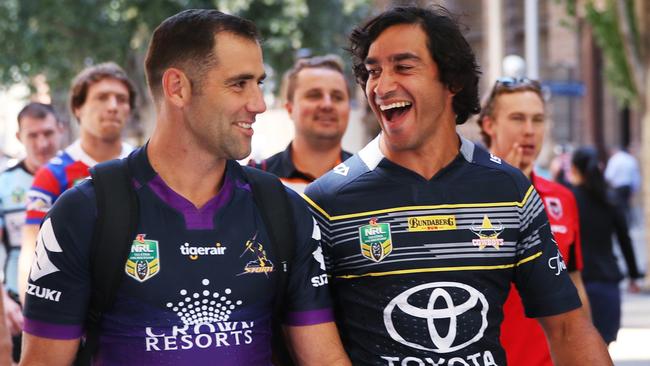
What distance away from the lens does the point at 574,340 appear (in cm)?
428

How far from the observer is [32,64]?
85.4 feet

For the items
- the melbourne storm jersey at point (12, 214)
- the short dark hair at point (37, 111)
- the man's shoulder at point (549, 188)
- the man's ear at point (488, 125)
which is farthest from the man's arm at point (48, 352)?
the short dark hair at point (37, 111)

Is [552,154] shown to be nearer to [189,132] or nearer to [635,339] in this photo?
[635,339]

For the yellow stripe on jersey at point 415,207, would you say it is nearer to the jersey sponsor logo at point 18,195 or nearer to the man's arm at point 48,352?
the man's arm at point 48,352

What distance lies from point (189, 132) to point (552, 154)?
16.8 metres

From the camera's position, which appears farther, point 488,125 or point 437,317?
point 488,125

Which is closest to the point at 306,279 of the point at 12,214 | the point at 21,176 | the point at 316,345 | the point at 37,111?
the point at 316,345

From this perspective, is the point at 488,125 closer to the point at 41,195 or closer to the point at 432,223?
the point at 41,195

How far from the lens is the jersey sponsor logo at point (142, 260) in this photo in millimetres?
3738

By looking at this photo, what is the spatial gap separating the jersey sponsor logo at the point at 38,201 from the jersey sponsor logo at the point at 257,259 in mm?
2965

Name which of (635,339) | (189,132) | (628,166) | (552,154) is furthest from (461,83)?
(628,166)

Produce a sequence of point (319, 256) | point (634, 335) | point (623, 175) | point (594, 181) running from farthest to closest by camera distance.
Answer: point (623, 175)
point (634, 335)
point (594, 181)
point (319, 256)

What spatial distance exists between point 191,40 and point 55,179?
304 centimetres

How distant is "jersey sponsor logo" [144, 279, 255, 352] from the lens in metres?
3.76
